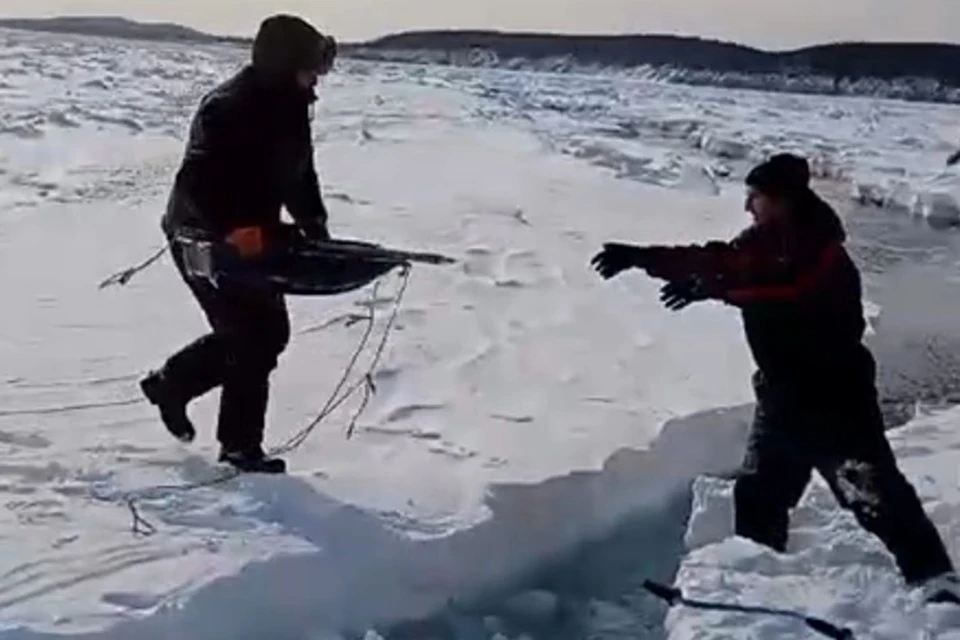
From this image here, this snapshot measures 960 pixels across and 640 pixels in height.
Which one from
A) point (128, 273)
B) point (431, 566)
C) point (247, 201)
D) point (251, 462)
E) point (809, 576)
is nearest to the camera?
point (809, 576)

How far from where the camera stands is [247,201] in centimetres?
486

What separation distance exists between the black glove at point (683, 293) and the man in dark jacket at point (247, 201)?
1287 millimetres

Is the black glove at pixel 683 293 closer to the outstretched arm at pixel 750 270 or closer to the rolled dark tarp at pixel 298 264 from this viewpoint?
the outstretched arm at pixel 750 270

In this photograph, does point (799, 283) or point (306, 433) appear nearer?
point (799, 283)

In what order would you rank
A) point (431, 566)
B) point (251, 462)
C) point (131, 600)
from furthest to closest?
point (251, 462) < point (431, 566) < point (131, 600)

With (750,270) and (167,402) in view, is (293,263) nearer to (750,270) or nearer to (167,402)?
(167,402)

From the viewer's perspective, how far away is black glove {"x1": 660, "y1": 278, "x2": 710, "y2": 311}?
421cm

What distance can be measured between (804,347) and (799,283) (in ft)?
0.75

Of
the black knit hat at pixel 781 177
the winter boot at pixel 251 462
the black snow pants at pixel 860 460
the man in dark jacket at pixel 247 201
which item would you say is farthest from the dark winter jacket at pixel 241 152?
the black snow pants at pixel 860 460

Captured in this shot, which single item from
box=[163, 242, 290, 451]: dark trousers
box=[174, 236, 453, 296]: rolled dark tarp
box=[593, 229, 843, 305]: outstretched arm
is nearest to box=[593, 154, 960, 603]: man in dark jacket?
box=[593, 229, 843, 305]: outstretched arm

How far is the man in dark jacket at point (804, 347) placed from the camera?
4.20 metres

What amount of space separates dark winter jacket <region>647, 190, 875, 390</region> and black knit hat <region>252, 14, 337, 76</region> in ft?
4.33

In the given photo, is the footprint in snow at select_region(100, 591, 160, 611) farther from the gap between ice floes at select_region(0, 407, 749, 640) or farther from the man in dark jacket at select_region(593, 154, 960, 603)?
the man in dark jacket at select_region(593, 154, 960, 603)

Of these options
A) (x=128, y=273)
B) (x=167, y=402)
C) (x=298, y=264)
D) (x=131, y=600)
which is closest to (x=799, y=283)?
(x=298, y=264)
